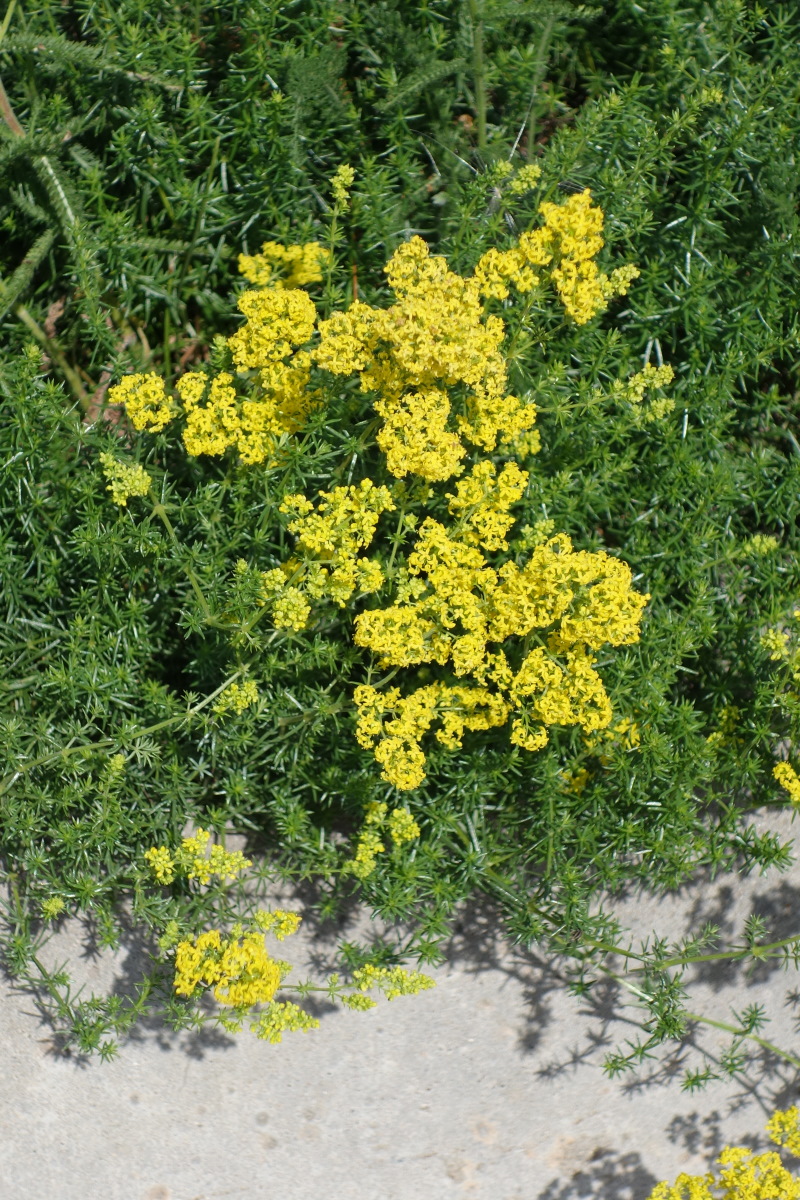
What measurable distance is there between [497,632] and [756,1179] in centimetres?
191

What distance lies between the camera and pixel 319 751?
11.3 ft

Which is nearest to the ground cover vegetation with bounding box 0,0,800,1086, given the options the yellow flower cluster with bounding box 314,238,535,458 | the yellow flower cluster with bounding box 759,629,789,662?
the yellow flower cluster with bounding box 759,629,789,662

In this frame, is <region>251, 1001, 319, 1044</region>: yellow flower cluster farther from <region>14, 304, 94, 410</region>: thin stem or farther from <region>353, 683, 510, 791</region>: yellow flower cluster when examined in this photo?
<region>14, 304, 94, 410</region>: thin stem

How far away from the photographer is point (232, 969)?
294 cm

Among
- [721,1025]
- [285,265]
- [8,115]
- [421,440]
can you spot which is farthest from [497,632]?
[8,115]

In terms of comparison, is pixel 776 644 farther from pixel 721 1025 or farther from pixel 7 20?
pixel 7 20

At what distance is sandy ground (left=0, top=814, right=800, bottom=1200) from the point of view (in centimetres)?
370

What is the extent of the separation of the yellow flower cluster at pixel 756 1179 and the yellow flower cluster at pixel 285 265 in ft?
9.71

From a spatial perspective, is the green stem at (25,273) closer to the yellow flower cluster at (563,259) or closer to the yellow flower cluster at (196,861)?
the yellow flower cluster at (563,259)

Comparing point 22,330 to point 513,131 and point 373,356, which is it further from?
point 513,131

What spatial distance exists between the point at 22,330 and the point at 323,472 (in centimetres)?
115

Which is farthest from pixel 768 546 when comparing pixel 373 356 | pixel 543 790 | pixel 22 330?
pixel 22 330

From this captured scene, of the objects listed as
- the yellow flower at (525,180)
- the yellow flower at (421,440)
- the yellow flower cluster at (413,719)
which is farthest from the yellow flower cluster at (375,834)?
the yellow flower at (525,180)

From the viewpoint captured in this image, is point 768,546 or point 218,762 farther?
point 218,762
